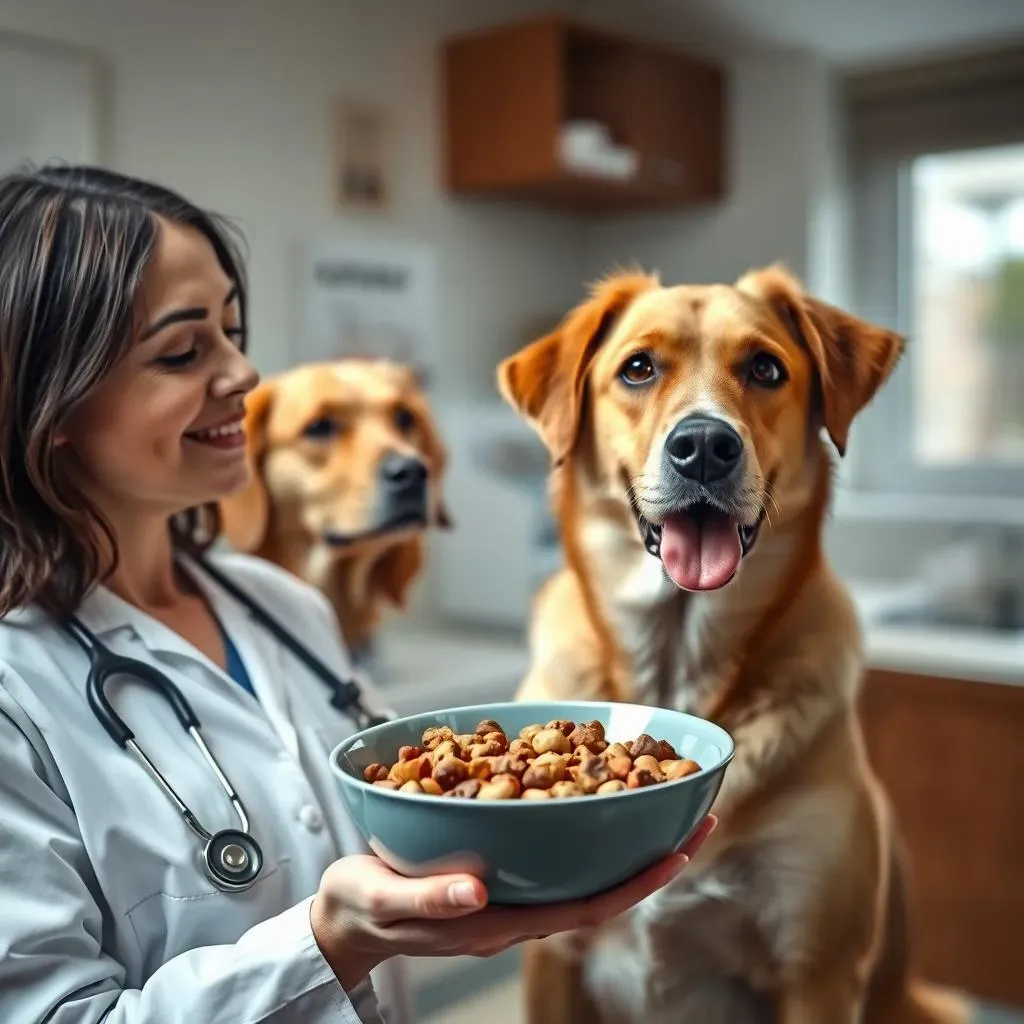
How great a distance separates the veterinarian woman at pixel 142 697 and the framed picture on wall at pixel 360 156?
1380 millimetres

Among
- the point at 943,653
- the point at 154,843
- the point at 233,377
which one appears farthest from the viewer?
the point at 943,653

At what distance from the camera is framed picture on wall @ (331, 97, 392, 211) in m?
2.44

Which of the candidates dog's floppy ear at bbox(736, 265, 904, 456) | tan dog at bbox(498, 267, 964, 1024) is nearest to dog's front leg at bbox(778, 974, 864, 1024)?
tan dog at bbox(498, 267, 964, 1024)

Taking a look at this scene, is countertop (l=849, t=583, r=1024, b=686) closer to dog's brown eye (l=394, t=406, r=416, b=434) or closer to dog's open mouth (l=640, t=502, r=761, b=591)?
dog's brown eye (l=394, t=406, r=416, b=434)

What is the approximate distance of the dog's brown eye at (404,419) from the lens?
1.42 metres

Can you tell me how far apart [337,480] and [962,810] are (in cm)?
140

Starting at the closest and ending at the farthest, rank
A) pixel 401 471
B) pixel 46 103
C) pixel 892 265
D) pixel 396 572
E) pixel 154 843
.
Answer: pixel 154 843 → pixel 401 471 → pixel 396 572 → pixel 46 103 → pixel 892 265

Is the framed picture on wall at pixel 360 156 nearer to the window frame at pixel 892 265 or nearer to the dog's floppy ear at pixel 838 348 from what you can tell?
the window frame at pixel 892 265

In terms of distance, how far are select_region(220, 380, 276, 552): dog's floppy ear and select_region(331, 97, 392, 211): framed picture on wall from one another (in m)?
1.15

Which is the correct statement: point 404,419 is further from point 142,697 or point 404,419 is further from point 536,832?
point 536,832

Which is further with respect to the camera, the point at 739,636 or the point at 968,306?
the point at 968,306

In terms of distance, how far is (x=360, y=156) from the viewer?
247 centimetres

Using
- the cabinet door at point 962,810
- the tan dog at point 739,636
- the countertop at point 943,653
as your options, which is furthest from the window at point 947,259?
the tan dog at point 739,636

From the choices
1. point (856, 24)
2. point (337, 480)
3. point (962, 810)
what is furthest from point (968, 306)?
point (337, 480)
